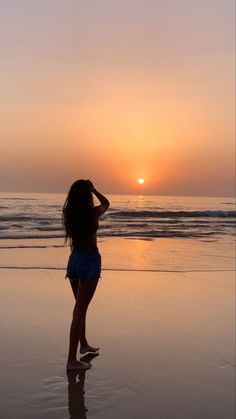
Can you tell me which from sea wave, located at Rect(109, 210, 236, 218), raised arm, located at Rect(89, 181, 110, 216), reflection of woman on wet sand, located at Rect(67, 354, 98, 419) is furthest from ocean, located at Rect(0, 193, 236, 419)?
sea wave, located at Rect(109, 210, 236, 218)

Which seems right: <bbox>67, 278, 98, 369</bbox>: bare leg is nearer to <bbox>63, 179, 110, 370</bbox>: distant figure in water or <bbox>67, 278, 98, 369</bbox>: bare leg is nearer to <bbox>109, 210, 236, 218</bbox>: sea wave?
<bbox>63, 179, 110, 370</bbox>: distant figure in water

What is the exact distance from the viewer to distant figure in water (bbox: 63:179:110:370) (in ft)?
15.3

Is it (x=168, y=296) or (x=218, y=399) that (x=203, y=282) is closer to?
(x=168, y=296)

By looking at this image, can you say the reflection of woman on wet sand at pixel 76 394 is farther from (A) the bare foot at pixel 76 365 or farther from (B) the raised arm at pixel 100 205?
(B) the raised arm at pixel 100 205

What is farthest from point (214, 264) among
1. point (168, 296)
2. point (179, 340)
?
point (179, 340)

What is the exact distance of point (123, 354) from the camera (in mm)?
5125

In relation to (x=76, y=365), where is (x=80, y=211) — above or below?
above

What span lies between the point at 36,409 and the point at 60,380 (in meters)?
0.64

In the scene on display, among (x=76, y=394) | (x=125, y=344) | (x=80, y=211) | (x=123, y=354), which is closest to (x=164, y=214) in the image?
(x=125, y=344)

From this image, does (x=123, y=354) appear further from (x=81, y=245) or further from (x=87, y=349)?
(x=81, y=245)

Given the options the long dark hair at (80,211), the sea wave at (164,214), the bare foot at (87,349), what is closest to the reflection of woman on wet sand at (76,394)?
the bare foot at (87,349)

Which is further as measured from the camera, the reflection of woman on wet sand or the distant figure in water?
the distant figure in water

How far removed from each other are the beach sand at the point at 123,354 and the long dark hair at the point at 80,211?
1.25 meters

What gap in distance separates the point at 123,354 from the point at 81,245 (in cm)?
121
